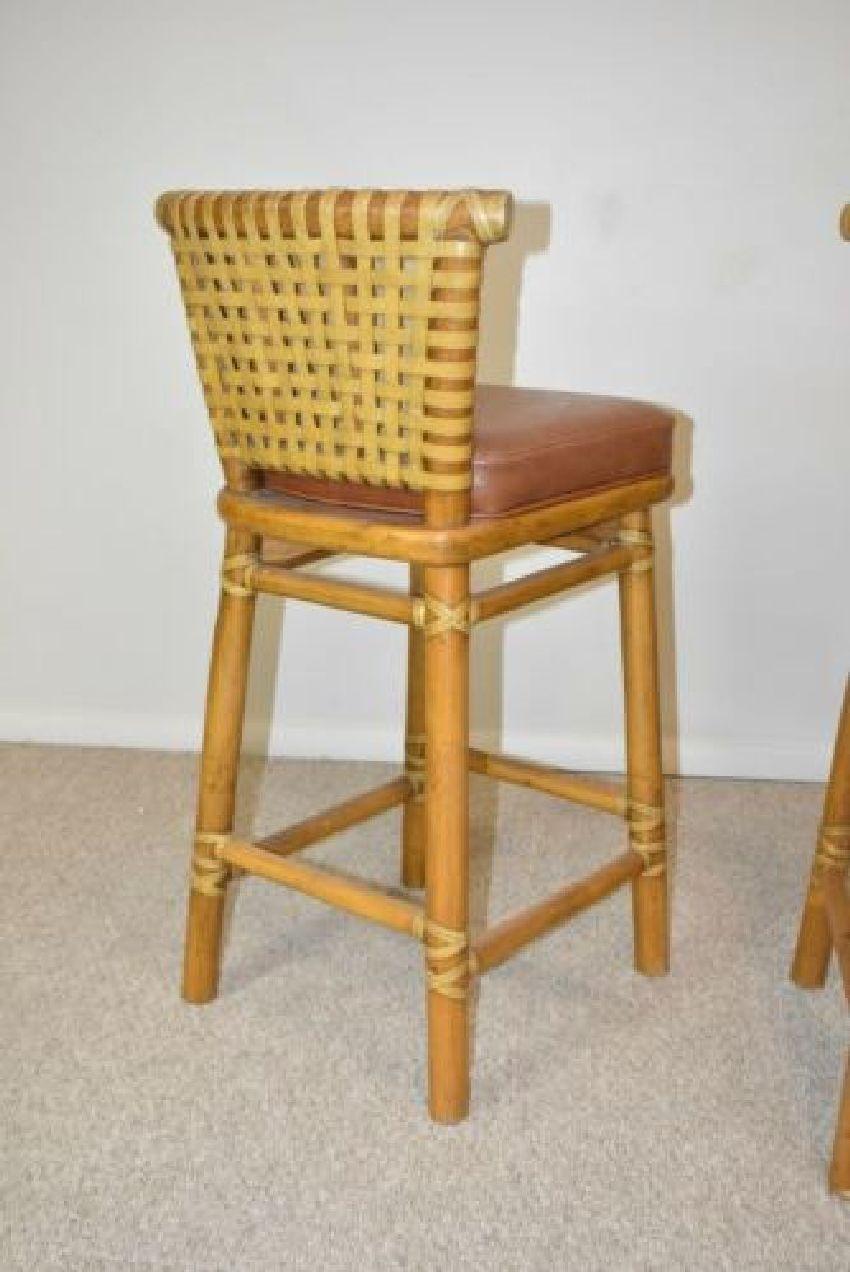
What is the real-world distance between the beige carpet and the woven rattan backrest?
0.60 metres

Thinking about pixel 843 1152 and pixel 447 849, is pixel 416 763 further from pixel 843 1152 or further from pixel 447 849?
pixel 843 1152

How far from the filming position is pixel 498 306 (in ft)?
6.36

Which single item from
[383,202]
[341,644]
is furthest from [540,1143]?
[341,644]

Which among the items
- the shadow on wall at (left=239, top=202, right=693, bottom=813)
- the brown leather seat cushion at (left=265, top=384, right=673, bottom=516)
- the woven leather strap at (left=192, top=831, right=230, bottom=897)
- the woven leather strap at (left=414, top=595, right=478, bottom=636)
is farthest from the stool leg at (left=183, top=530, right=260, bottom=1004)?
the shadow on wall at (left=239, top=202, right=693, bottom=813)

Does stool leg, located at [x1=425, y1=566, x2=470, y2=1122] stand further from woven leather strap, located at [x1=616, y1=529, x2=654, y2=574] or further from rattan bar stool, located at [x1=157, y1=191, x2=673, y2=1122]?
woven leather strap, located at [x1=616, y1=529, x2=654, y2=574]

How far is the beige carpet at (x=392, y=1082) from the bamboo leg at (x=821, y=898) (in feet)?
0.09

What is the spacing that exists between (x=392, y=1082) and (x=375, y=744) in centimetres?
89

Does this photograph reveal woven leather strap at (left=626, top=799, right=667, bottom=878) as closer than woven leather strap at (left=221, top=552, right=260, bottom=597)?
No

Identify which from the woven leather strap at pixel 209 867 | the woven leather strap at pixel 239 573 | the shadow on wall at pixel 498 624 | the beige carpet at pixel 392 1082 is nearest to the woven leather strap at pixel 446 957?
the beige carpet at pixel 392 1082

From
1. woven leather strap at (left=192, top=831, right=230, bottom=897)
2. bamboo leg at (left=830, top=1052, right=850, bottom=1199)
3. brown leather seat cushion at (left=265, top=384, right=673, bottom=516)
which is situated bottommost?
bamboo leg at (left=830, top=1052, right=850, bottom=1199)

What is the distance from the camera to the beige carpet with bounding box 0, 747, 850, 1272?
3.62 ft

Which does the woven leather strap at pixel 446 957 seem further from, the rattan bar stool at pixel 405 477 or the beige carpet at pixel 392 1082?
the beige carpet at pixel 392 1082

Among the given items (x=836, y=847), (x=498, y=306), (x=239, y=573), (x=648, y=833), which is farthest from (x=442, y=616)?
(x=498, y=306)

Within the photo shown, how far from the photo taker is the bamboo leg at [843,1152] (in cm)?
114
